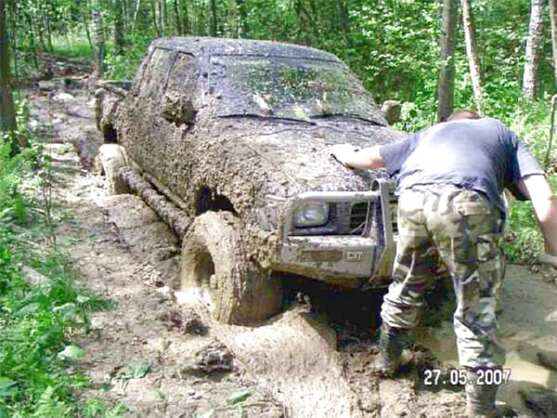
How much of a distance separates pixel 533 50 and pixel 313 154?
8.19m

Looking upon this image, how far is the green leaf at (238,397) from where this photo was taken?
3252 millimetres

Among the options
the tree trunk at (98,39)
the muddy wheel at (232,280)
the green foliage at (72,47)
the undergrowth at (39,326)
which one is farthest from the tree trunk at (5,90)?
the green foliage at (72,47)

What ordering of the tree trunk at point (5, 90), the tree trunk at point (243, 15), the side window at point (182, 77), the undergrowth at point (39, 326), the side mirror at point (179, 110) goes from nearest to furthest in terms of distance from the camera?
the undergrowth at point (39, 326)
the side mirror at point (179, 110)
the side window at point (182, 77)
the tree trunk at point (5, 90)
the tree trunk at point (243, 15)

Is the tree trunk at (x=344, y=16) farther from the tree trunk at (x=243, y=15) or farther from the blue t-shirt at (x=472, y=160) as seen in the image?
the blue t-shirt at (x=472, y=160)

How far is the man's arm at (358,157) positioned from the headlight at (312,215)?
1.10ft

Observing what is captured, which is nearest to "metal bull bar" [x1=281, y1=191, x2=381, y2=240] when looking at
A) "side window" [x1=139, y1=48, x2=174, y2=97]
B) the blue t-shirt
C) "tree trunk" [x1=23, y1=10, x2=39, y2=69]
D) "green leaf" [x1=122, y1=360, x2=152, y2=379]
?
the blue t-shirt

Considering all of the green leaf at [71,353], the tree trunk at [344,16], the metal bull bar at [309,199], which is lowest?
the green leaf at [71,353]

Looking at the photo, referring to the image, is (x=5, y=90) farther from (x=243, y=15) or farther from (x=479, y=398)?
(x=243, y=15)

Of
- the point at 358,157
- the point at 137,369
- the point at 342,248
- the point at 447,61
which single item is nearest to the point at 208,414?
the point at 137,369

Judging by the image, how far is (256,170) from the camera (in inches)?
161

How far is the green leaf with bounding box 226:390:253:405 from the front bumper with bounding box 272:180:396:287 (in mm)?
792

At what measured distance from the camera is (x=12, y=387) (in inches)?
119

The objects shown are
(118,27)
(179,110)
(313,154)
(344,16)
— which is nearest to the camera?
(313,154)

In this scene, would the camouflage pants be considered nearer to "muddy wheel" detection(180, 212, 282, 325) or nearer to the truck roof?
"muddy wheel" detection(180, 212, 282, 325)
